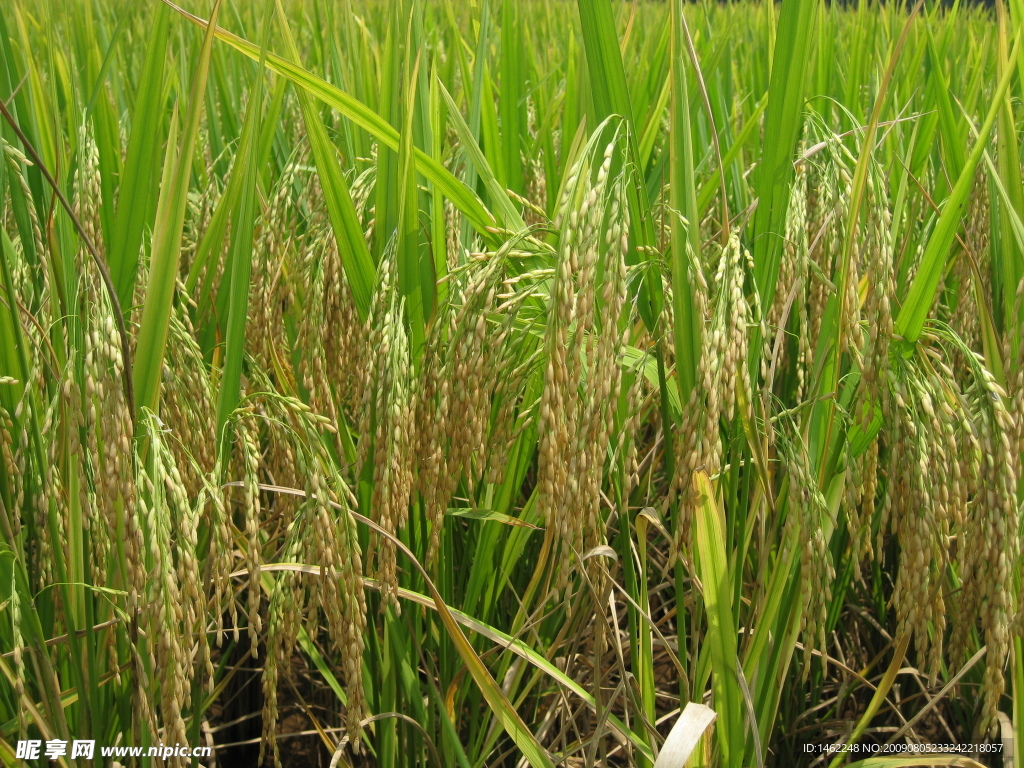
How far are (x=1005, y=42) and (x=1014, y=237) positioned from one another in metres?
0.31

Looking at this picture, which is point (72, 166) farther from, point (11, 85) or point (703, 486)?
point (703, 486)

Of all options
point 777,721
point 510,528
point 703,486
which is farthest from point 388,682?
point 777,721

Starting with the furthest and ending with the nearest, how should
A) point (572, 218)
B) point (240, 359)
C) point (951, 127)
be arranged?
point (951, 127) < point (240, 359) < point (572, 218)

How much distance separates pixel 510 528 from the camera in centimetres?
136

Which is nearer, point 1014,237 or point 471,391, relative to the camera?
point 471,391

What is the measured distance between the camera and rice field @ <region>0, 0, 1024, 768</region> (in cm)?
91

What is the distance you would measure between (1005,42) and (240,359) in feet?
4.03

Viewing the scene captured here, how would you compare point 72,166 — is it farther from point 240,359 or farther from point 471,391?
point 471,391

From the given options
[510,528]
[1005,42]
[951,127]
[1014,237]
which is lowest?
[510,528]

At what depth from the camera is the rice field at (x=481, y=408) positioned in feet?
3.00

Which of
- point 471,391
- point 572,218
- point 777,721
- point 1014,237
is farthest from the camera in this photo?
point 777,721

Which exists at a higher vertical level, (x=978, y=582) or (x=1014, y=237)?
(x=1014, y=237)

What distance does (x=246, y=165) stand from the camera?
113 centimetres

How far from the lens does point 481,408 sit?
3.08 ft
